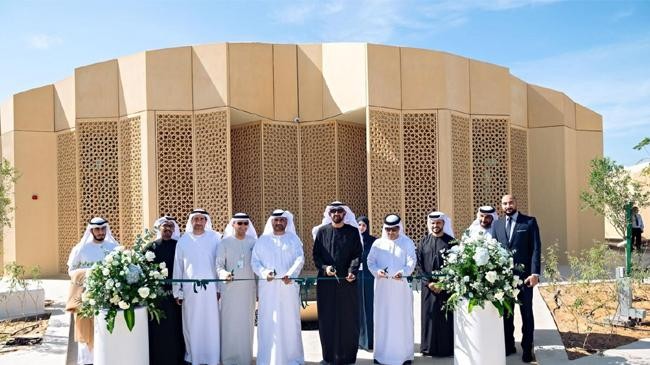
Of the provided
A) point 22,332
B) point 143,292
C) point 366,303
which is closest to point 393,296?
point 366,303

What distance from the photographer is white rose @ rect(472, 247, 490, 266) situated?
13.7 feet

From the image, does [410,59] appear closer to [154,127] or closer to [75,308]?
[154,127]

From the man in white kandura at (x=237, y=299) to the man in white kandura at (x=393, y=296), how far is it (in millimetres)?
1158

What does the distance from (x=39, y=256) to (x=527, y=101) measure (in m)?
10.4

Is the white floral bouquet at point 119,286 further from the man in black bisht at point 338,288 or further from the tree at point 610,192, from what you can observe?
the tree at point 610,192

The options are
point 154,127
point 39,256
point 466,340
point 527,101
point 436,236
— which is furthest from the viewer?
point 527,101

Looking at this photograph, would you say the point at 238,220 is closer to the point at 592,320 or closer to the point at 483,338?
the point at 483,338

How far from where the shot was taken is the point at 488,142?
10.3 meters

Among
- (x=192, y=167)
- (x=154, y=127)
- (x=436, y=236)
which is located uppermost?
(x=154, y=127)

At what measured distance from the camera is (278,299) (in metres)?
4.79

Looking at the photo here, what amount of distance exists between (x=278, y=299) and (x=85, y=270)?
1.71 metres

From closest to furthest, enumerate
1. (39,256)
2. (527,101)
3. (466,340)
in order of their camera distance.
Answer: (466,340) < (39,256) < (527,101)

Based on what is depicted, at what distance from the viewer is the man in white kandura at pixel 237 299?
491 cm

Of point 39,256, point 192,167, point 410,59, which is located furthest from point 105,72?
point 410,59
